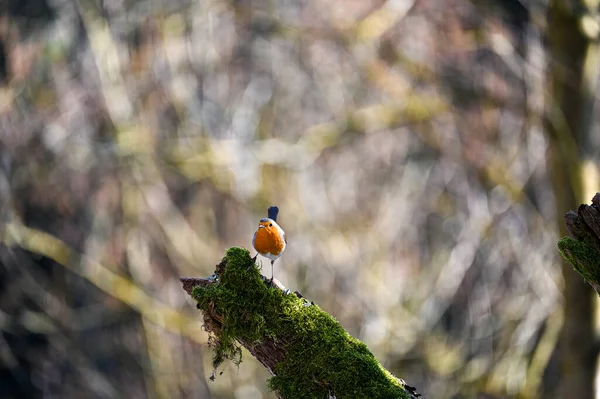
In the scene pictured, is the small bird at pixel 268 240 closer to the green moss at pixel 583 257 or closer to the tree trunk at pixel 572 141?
the green moss at pixel 583 257

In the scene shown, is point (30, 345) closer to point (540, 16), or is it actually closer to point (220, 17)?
point (220, 17)

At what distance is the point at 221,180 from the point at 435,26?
11.9ft

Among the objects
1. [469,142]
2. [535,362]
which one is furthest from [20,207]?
[535,362]

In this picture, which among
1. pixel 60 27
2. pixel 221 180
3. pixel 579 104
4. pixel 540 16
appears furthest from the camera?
pixel 60 27

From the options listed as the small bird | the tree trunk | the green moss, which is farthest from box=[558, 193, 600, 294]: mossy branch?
the tree trunk

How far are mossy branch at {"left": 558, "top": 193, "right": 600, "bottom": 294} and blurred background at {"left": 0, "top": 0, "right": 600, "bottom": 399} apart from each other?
4.86 m

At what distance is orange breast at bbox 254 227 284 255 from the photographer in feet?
10.8

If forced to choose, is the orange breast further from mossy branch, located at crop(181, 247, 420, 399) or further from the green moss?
the green moss

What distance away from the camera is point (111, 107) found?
31.4 ft

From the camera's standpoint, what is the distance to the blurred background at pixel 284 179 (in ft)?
30.2

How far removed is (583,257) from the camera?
10.7ft

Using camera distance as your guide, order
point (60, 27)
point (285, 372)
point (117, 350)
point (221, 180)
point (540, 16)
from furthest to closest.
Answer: point (117, 350)
point (60, 27)
point (221, 180)
point (540, 16)
point (285, 372)

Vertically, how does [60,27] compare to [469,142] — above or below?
above

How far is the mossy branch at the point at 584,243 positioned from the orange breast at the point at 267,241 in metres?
1.11
